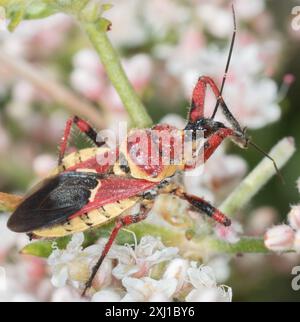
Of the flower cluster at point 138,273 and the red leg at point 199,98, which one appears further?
the red leg at point 199,98

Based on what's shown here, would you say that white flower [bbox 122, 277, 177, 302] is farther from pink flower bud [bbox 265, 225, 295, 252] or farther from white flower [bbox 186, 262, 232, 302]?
pink flower bud [bbox 265, 225, 295, 252]

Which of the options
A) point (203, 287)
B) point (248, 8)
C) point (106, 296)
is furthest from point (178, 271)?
point (248, 8)

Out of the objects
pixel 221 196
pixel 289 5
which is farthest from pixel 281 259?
pixel 289 5

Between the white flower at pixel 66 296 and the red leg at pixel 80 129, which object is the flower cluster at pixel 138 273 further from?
the red leg at pixel 80 129

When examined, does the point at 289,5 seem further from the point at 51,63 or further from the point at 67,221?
the point at 67,221

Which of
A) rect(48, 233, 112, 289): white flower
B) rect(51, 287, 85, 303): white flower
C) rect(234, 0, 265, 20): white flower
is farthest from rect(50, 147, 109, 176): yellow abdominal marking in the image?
rect(234, 0, 265, 20): white flower

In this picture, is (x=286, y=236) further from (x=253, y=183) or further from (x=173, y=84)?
(x=173, y=84)

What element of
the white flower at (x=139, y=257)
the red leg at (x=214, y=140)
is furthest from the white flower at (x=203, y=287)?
the red leg at (x=214, y=140)
